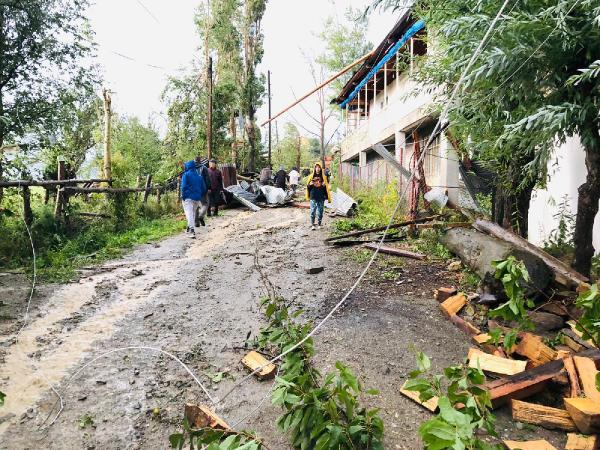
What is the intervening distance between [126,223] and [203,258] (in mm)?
4523

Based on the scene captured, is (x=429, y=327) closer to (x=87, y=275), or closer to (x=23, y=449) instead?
(x=23, y=449)

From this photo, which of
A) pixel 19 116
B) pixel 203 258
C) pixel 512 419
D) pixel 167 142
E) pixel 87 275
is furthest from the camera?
pixel 167 142

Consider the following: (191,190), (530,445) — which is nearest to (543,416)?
(530,445)

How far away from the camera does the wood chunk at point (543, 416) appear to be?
2.45m

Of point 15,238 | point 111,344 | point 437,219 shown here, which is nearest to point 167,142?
point 15,238

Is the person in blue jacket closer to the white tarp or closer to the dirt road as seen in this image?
the dirt road

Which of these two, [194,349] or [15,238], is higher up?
[15,238]

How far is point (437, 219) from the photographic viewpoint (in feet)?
24.1

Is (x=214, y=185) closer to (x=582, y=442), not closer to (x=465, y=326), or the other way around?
(x=465, y=326)

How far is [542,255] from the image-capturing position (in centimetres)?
457

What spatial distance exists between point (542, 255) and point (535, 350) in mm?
1792

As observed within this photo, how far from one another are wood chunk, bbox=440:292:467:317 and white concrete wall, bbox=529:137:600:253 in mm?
2702

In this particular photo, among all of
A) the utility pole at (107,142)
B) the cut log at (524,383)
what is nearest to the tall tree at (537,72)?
the cut log at (524,383)

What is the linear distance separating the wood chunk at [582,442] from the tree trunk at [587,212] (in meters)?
2.76
